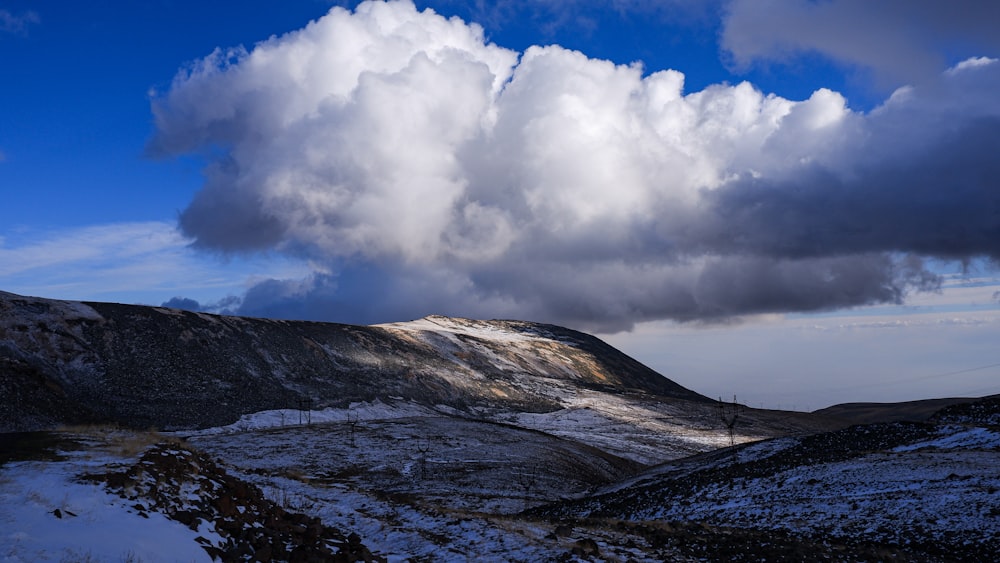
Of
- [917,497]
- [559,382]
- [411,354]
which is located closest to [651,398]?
[559,382]

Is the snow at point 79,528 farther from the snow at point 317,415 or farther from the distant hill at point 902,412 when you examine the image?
the distant hill at point 902,412

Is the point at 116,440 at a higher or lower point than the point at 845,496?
higher

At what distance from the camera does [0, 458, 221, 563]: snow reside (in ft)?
44.2

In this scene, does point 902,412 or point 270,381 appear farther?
point 902,412

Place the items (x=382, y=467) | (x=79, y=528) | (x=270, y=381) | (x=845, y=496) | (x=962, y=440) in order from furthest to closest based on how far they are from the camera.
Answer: (x=270, y=381), (x=382, y=467), (x=962, y=440), (x=845, y=496), (x=79, y=528)

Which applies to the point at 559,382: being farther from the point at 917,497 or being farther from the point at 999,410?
the point at 917,497

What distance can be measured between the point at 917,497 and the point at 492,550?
68.6 feet

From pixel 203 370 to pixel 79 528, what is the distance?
3674 inches

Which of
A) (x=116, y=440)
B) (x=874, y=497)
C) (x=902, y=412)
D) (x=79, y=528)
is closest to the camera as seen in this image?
(x=79, y=528)

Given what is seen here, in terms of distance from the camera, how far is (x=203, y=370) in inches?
3964

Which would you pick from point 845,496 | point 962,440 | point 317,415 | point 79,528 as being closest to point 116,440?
point 79,528

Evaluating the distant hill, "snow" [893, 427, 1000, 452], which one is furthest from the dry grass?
the distant hill

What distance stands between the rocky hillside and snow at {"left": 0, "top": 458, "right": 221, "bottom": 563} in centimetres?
5549

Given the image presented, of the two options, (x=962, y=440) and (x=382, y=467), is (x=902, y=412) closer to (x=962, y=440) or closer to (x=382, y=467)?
(x=962, y=440)
